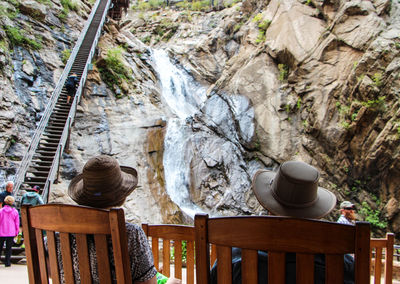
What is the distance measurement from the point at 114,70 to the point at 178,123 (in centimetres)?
427

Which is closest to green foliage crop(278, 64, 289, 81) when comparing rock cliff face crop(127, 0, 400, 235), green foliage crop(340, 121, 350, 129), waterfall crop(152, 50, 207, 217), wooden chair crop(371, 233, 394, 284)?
rock cliff face crop(127, 0, 400, 235)

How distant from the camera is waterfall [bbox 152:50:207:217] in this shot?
1167 centimetres

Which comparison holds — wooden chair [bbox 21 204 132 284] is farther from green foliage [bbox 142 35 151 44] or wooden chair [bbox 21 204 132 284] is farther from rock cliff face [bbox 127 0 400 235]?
green foliage [bbox 142 35 151 44]

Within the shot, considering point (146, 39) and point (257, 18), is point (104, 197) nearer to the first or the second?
point (257, 18)

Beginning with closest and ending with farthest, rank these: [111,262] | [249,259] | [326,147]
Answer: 1. [249,259]
2. [111,262]
3. [326,147]

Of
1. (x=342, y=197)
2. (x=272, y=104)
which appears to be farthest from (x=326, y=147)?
(x=272, y=104)

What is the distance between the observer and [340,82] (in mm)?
11977

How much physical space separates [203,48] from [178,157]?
37.3ft

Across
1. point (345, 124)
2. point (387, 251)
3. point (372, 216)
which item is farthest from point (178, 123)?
point (387, 251)

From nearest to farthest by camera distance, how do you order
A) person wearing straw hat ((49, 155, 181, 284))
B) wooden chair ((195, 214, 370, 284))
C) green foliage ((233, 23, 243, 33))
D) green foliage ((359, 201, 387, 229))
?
wooden chair ((195, 214, 370, 284)) < person wearing straw hat ((49, 155, 181, 284)) < green foliage ((359, 201, 387, 229)) < green foliage ((233, 23, 243, 33))

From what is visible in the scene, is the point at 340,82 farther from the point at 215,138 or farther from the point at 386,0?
the point at 215,138

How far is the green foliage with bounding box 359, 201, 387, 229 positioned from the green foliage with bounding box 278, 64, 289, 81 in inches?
257

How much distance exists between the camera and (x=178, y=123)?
13875mm

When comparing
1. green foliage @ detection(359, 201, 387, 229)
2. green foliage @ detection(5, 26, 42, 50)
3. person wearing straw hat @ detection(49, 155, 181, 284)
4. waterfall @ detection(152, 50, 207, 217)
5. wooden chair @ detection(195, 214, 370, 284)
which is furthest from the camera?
green foliage @ detection(5, 26, 42, 50)
